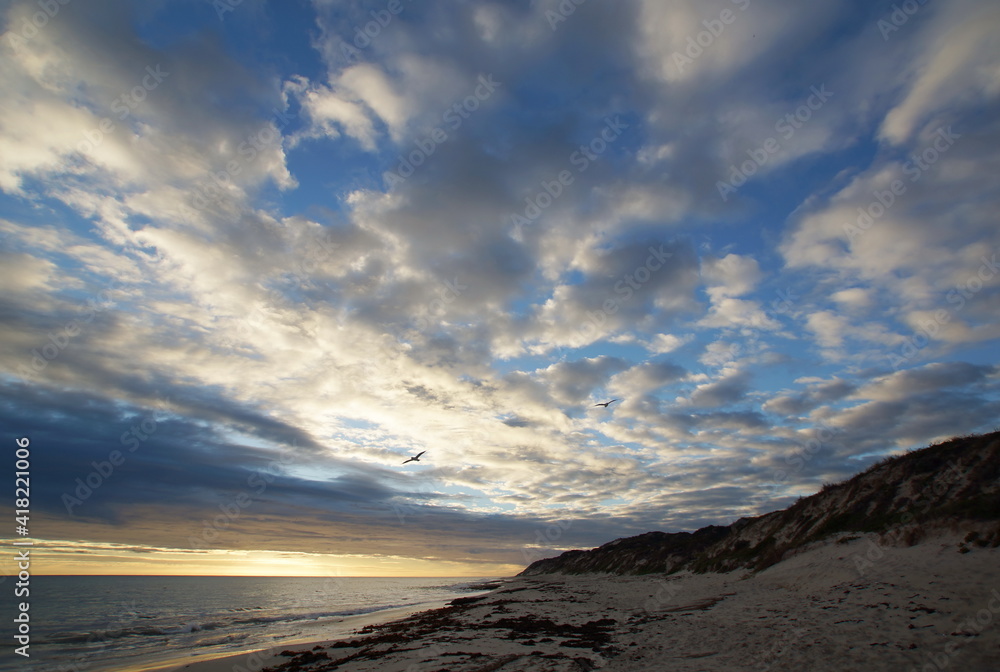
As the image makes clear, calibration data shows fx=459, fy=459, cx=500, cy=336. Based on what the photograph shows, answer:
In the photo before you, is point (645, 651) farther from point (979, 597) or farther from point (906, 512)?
point (906, 512)

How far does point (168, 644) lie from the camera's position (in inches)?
1156

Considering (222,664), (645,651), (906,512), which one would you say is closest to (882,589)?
(645,651)

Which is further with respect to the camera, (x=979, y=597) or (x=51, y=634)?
(x=51, y=634)

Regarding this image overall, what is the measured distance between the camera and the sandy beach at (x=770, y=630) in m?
10.9

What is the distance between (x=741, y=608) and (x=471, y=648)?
11473 millimetres

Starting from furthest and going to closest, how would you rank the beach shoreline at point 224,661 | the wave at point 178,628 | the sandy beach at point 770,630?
the wave at point 178,628 < the beach shoreline at point 224,661 < the sandy beach at point 770,630

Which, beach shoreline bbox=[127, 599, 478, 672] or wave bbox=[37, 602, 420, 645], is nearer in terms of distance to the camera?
beach shoreline bbox=[127, 599, 478, 672]

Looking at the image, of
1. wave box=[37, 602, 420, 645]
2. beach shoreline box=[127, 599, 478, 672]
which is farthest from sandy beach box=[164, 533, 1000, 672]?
wave box=[37, 602, 420, 645]

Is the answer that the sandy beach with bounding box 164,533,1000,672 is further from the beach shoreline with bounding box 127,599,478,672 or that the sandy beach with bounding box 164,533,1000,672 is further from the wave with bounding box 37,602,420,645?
the wave with bounding box 37,602,420,645

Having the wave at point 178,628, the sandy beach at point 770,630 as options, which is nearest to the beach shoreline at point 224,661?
the sandy beach at point 770,630

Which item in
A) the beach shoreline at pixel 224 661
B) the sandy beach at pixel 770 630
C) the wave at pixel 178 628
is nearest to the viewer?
the sandy beach at pixel 770 630

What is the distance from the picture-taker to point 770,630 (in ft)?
46.5

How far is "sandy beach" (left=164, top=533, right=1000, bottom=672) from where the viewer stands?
10891 mm

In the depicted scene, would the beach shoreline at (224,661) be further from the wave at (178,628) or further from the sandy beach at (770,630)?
the wave at (178,628)
